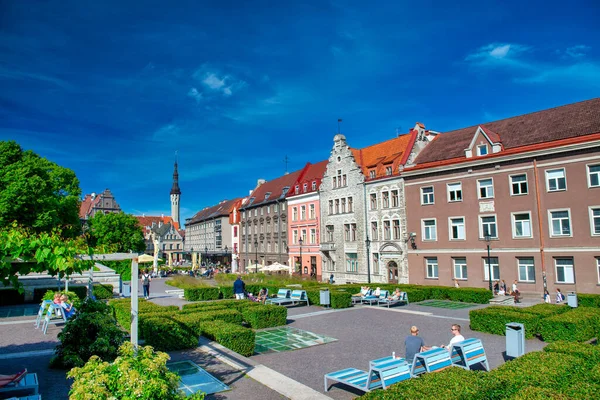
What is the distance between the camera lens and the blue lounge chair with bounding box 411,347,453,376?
9185 mm

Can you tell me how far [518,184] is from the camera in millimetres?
28953

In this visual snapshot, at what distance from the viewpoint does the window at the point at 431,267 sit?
111 ft

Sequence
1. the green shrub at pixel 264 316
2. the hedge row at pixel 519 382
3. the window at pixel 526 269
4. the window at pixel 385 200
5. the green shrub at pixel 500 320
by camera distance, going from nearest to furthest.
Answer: the hedge row at pixel 519 382, the green shrub at pixel 500 320, the green shrub at pixel 264 316, the window at pixel 526 269, the window at pixel 385 200

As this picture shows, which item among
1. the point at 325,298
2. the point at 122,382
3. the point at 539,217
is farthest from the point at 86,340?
the point at 539,217

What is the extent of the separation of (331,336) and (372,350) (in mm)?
2520

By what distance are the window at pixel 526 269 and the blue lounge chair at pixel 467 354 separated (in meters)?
20.8

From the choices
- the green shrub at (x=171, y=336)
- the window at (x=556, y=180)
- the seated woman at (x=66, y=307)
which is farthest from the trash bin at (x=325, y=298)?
the window at (x=556, y=180)

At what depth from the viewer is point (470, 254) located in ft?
103

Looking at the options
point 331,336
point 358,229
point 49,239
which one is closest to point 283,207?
point 358,229

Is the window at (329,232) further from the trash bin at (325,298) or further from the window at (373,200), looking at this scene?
the trash bin at (325,298)

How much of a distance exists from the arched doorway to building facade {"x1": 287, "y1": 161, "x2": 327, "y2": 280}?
10820 mm

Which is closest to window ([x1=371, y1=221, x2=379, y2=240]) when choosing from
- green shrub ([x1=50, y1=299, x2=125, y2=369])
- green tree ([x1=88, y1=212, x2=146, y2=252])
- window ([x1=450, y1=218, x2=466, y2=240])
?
window ([x1=450, y1=218, x2=466, y2=240])

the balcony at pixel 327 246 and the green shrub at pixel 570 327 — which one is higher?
the balcony at pixel 327 246

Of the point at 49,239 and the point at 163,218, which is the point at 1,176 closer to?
the point at 49,239
